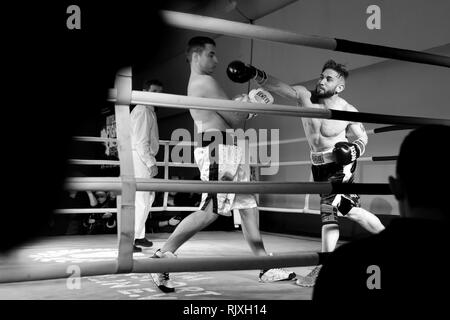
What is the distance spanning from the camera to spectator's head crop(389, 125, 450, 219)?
26.1 inches

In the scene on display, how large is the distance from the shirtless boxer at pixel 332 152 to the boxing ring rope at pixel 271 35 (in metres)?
0.72

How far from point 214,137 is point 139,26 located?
3.29 ft

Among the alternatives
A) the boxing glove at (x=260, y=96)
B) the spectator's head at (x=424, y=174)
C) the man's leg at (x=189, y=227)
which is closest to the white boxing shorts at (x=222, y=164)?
the man's leg at (x=189, y=227)

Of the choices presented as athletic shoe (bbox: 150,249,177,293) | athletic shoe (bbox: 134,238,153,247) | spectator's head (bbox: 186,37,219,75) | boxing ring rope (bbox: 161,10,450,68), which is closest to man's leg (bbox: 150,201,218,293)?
athletic shoe (bbox: 150,249,177,293)

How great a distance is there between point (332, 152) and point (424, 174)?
1.90m

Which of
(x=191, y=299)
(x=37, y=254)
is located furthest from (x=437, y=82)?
(x=37, y=254)

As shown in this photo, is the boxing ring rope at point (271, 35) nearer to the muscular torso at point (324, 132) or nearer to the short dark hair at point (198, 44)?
the short dark hair at point (198, 44)

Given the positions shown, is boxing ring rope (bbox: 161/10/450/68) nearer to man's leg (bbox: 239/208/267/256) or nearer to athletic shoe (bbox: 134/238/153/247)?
man's leg (bbox: 239/208/267/256)

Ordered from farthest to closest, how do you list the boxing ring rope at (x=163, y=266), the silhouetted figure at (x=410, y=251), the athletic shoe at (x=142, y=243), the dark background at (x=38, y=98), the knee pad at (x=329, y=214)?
the athletic shoe at (x=142, y=243), the dark background at (x=38, y=98), the knee pad at (x=329, y=214), the boxing ring rope at (x=163, y=266), the silhouetted figure at (x=410, y=251)

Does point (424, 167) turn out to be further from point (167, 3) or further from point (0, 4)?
point (167, 3)

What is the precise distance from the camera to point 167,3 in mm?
5836

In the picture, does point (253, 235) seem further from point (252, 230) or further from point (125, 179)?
point (125, 179)

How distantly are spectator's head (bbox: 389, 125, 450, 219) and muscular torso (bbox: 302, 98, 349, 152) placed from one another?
6.47 ft

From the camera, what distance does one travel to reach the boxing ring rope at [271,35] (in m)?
1.15
